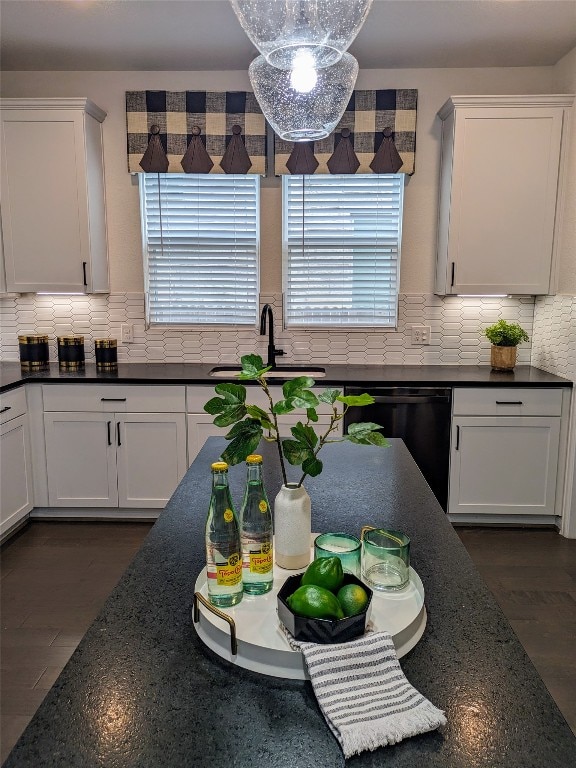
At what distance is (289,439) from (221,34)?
2.91 m

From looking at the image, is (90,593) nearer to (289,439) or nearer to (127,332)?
(127,332)

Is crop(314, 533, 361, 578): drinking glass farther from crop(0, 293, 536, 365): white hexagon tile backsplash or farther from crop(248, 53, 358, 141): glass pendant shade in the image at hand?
crop(0, 293, 536, 365): white hexagon tile backsplash

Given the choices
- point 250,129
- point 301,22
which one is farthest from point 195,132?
point 301,22

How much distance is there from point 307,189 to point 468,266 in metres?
1.17

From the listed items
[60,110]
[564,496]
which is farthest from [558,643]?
[60,110]

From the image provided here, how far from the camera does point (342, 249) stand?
3.87m

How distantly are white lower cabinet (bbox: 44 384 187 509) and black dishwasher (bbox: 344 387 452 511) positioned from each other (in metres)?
1.08

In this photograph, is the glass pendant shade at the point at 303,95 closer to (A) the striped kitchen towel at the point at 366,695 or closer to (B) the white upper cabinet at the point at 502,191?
(A) the striped kitchen towel at the point at 366,695

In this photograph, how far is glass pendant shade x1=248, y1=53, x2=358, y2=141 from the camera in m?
1.40

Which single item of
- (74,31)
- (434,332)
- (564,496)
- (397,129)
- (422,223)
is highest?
(74,31)

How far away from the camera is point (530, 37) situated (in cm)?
318

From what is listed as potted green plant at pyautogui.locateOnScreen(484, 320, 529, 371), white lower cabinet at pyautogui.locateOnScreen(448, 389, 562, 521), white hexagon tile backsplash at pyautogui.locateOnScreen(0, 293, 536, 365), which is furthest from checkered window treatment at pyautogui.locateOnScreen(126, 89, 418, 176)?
white lower cabinet at pyautogui.locateOnScreen(448, 389, 562, 521)

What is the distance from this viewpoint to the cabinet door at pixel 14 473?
3162 mm

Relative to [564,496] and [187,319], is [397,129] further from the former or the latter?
[564,496]
